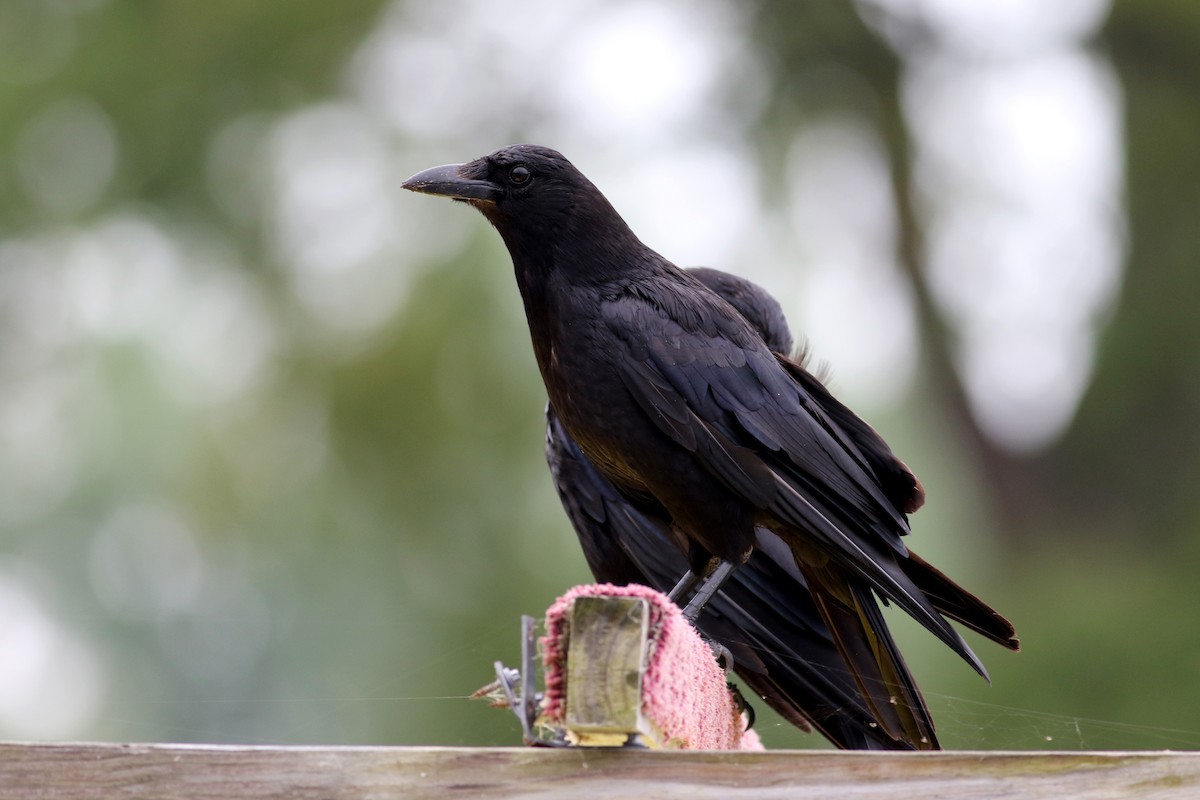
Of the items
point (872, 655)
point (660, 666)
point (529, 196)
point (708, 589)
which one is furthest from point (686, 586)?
point (660, 666)

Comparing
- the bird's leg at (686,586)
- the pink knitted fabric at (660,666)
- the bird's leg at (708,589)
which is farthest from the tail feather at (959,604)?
the pink knitted fabric at (660,666)

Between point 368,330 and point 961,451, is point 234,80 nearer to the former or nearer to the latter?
point 368,330

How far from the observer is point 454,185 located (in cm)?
289

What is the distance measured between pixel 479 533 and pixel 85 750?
505 cm

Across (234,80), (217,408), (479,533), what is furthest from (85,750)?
(234,80)

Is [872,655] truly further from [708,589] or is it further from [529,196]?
[529,196]

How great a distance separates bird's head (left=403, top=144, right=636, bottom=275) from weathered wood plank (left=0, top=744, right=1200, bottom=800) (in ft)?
4.70

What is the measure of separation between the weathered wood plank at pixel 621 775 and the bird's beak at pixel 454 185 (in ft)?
4.93

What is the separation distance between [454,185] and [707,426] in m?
0.80

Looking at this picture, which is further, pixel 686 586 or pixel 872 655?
pixel 686 586

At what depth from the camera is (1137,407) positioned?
6789mm

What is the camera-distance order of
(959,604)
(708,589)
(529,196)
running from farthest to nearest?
1. (529,196)
2. (708,589)
3. (959,604)

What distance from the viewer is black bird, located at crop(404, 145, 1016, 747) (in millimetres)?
2670

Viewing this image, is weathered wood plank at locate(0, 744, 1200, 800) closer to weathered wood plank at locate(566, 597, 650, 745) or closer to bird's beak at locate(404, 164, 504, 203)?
weathered wood plank at locate(566, 597, 650, 745)
